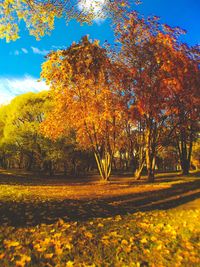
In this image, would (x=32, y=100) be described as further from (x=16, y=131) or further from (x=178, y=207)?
(x=178, y=207)

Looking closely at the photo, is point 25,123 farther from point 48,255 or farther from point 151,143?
point 48,255

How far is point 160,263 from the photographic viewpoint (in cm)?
482

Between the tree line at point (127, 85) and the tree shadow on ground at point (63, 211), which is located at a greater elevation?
A: the tree line at point (127, 85)

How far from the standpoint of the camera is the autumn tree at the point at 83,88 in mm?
20188

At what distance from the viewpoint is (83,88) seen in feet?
69.4

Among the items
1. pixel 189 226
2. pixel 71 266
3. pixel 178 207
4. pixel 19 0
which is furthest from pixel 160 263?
pixel 19 0

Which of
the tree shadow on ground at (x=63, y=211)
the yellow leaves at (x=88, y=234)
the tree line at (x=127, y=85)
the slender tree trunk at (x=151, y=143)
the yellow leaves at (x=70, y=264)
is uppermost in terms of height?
the tree line at (x=127, y=85)

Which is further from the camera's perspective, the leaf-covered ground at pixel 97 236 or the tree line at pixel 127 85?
the tree line at pixel 127 85

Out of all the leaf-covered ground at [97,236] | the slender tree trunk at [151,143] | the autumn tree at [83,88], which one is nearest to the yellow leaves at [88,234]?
the leaf-covered ground at [97,236]

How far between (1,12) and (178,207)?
11149 millimetres

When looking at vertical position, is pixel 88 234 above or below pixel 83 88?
below

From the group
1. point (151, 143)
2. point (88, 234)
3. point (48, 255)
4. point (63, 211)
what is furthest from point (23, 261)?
point (151, 143)

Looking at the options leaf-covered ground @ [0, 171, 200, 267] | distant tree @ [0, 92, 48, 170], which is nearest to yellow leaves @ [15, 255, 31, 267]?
leaf-covered ground @ [0, 171, 200, 267]

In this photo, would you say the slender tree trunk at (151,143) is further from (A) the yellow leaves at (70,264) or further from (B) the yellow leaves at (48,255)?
(A) the yellow leaves at (70,264)
